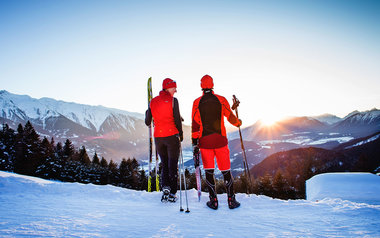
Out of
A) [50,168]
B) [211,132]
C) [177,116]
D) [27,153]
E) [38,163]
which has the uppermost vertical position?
[27,153]

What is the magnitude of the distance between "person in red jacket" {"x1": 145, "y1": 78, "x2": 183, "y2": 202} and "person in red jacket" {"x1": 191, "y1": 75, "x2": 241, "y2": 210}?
47cm

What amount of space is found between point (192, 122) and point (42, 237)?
12.0 feet

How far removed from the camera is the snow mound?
9.36 metres

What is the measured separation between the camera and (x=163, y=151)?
5.24 metres

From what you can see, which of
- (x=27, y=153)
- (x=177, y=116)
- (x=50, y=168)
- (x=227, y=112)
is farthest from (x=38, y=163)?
(x=227, y=112)

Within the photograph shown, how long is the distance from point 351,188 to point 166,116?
37.3 feet

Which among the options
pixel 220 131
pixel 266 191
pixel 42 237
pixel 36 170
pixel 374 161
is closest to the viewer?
pixel 42 237

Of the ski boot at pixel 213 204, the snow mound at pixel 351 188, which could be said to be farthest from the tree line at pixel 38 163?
the ski boot at pixel 213 204

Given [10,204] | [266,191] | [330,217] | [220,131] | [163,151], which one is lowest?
[266,191]

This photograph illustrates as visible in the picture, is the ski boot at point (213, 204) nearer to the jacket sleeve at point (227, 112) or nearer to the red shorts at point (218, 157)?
the red shorts at point (218, 157)

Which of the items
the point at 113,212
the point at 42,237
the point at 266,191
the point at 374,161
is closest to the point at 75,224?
the point at 42,237

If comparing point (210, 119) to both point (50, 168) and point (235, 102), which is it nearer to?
point (235, 102)

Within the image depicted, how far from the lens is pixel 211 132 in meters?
4.88

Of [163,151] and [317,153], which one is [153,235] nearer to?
[163,151]
